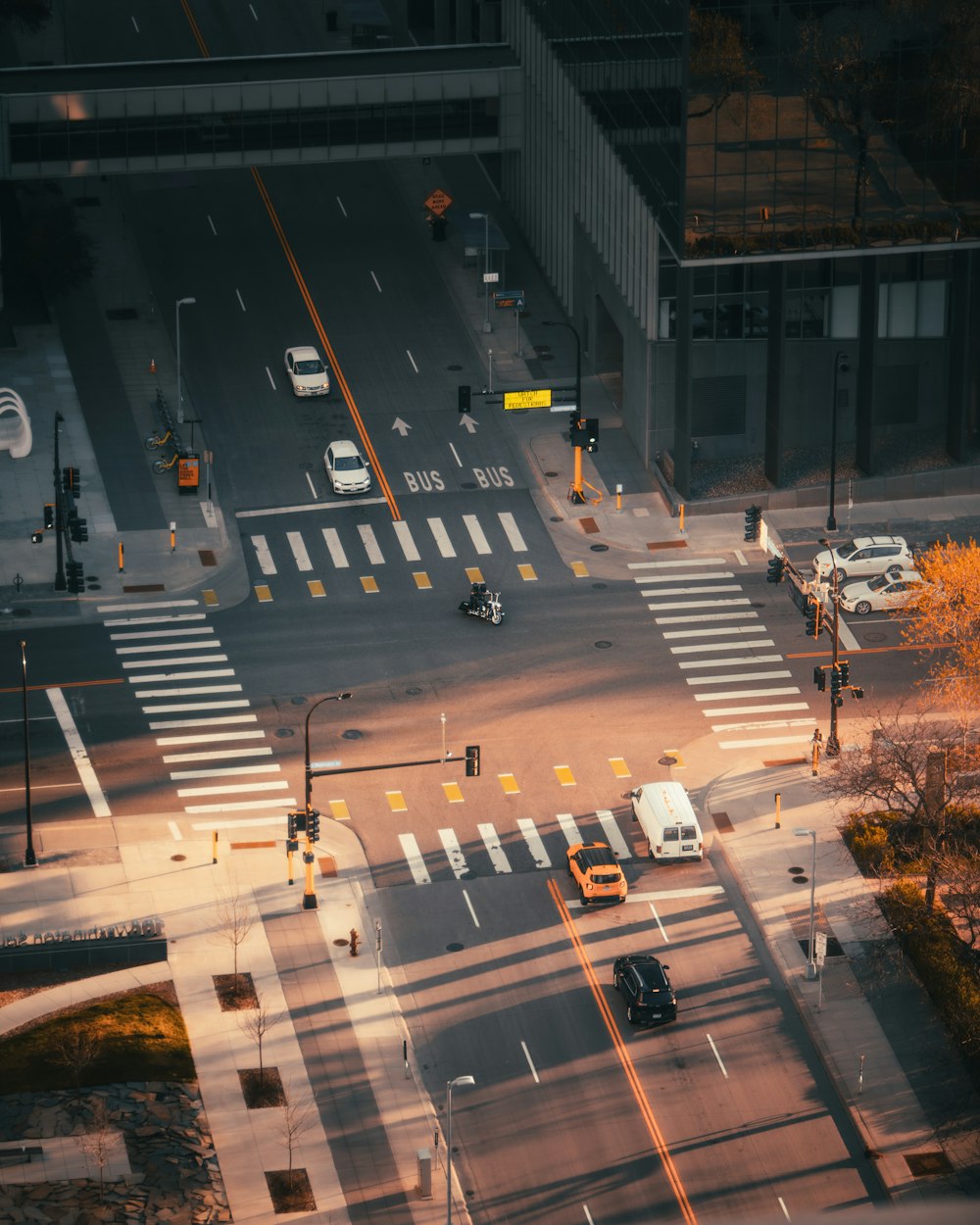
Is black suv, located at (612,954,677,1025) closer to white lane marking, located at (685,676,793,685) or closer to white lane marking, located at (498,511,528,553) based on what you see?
white lane marking, located at (685,676,793,685)

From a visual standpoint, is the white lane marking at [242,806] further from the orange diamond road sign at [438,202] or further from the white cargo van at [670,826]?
the orange diamond road sign at [438,202]

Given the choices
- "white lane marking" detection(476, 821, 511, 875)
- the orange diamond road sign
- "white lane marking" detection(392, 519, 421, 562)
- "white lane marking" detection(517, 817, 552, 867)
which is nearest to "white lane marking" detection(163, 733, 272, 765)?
"white lane marking" detection(476, 821, 511, 875)

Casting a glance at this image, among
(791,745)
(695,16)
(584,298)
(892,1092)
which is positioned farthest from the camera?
(584,298)

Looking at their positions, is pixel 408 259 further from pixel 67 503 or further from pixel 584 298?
pixel 67 503

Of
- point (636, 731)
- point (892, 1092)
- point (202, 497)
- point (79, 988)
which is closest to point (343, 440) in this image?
point (202, 497)

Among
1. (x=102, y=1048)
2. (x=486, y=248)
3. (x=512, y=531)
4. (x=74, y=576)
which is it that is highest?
(x=486, y=248)

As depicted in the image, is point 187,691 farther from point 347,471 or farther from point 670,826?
point 670,826

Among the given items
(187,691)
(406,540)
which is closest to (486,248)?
(406,540)
